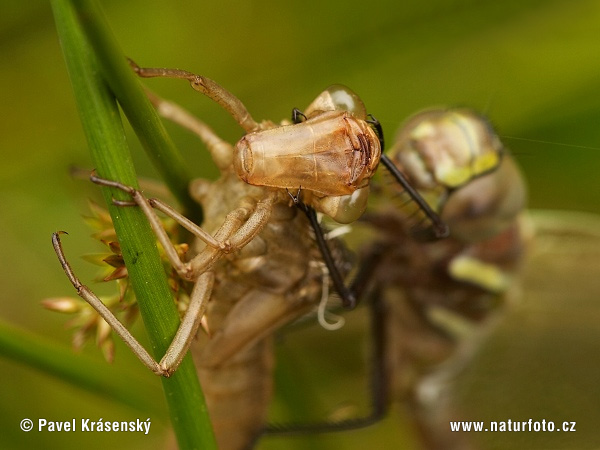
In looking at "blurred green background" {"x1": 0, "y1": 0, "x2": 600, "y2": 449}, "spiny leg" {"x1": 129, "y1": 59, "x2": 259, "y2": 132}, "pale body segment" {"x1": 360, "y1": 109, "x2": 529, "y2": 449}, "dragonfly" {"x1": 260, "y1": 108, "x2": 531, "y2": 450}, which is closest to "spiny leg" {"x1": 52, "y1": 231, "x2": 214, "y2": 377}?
"spiny leg" {"x1": 129, "y1": 59, "x2": 259, "y2": 132}

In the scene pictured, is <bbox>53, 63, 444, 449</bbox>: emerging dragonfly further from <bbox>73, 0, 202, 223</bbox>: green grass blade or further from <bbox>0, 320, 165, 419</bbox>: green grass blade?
<bbox>0, 320, 165, 419</bbox>: green grass blade

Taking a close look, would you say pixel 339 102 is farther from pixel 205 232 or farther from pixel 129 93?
pixel 129 93

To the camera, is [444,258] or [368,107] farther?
[368,107]

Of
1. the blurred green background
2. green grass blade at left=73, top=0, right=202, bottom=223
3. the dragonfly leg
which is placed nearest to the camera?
green grass blade at left=73, top=0, right=202, bottom=223

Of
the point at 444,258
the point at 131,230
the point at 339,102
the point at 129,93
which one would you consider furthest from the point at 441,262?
the point at 129,93

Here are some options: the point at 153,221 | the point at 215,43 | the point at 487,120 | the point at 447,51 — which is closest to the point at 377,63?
the point at 447,51

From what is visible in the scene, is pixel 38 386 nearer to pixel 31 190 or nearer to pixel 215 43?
pixel 31 190
